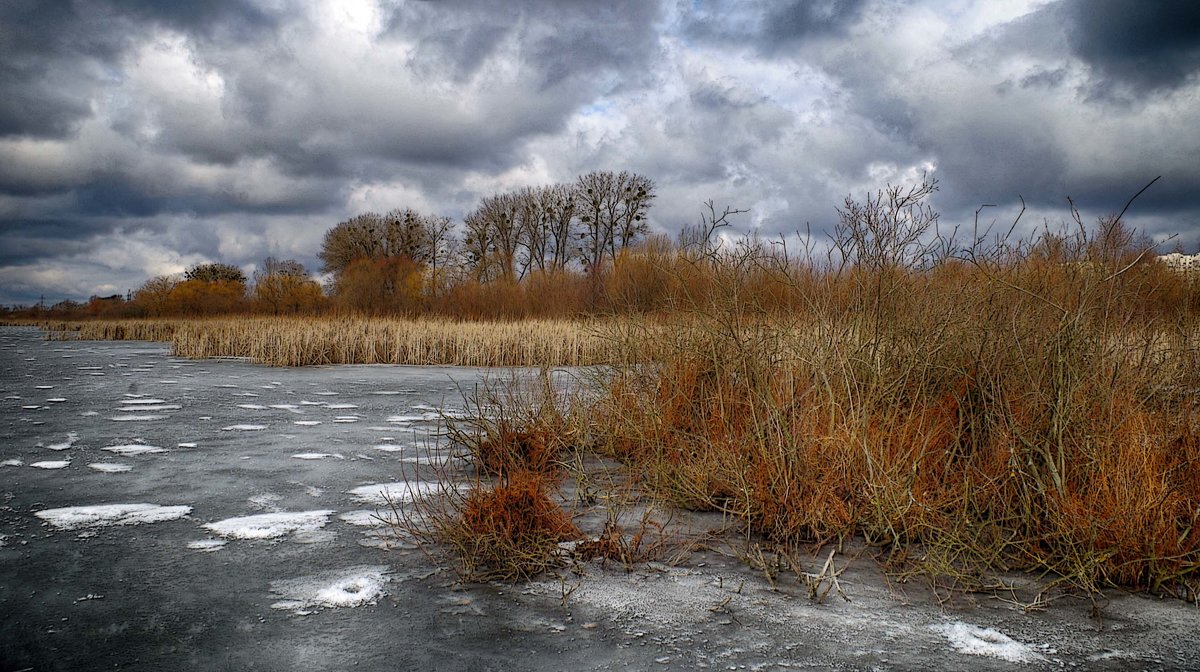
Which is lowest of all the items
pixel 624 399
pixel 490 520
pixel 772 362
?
pixel 490 520

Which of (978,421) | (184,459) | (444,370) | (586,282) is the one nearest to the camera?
(978,421)

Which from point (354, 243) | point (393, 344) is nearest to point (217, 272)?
point (354, 243)

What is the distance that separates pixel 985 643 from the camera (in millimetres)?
2529

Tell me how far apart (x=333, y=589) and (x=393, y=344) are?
1191 centimetres

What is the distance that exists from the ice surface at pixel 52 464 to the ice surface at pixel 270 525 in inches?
84.1

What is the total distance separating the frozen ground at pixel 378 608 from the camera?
2363mm

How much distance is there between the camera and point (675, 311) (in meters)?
5.29

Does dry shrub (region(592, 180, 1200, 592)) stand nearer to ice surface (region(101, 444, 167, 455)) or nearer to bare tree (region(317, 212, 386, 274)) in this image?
ice surface (region(101, 444, 167, 455))

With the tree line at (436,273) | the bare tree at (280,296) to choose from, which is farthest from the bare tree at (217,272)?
the bare tree at (280,296)

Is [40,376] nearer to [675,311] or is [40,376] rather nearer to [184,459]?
[184,459]

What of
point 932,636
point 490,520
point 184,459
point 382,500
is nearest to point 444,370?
point 184,459

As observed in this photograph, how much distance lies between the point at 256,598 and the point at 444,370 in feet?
32.7

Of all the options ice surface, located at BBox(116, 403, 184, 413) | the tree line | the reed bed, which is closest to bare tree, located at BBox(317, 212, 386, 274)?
the tree line

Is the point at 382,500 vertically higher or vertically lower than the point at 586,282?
lower
